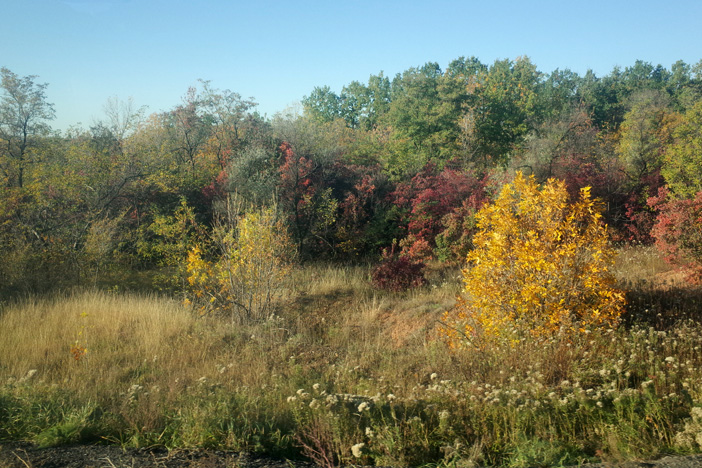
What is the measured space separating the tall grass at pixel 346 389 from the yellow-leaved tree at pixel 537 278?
30cm

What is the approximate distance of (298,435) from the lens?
3.88m

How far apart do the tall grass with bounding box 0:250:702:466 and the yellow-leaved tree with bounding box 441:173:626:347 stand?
30 cm

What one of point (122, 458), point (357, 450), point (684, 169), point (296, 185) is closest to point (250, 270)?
point (122, 458)

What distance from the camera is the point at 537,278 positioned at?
579 cm

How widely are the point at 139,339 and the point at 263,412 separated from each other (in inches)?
148

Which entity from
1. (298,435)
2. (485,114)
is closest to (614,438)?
(298,435)

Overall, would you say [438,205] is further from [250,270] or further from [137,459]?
[137,459]

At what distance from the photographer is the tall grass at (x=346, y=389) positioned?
12.1 ft

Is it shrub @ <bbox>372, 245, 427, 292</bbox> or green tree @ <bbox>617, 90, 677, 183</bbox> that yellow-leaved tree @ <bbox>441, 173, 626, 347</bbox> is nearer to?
shrub @ <bbox>372, 245, 427, 292</bbox>

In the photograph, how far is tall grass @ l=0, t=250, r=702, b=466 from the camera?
3.69m

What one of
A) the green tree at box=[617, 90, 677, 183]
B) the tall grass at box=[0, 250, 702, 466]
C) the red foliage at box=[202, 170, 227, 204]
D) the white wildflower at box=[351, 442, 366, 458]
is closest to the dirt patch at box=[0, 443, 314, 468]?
the tall grass at box=[0, 250, 702, 466]

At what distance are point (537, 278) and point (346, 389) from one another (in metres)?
2.67

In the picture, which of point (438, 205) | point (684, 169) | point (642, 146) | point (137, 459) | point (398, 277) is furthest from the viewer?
point (642, 146)

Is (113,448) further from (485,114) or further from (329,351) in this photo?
(485,114)
